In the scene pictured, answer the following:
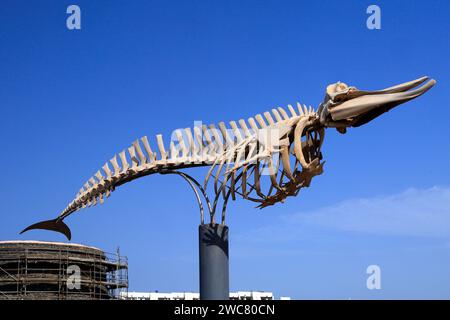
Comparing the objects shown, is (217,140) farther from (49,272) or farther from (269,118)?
(49,272)

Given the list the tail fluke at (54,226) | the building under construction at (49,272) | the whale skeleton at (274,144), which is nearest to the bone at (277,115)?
the whale skeleton at (274,144)

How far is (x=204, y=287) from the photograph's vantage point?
16500 mm

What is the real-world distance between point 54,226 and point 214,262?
31.6 feet

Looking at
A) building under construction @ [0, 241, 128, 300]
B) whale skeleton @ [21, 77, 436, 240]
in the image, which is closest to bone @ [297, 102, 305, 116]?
whale skeleton @ [21, 77, 436, 240]

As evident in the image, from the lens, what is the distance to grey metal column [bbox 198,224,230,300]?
16391 millimetres

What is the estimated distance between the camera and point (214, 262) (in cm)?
1652

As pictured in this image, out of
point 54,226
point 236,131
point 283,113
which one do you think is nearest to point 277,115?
Answer: point 283,113

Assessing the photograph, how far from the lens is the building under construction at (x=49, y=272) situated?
3616 cm

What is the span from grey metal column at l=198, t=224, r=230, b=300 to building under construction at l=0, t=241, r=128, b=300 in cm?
2188

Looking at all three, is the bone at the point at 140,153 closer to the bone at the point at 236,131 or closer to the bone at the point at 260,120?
the bone at the point at 236,131

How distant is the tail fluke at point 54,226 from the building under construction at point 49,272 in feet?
43.5
